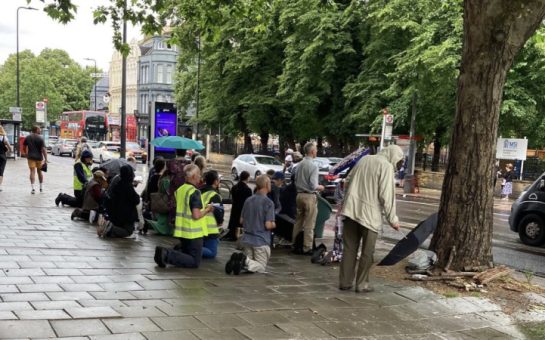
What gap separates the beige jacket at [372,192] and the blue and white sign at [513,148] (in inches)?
800

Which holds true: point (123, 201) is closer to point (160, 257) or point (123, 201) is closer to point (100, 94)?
point (160, 257)

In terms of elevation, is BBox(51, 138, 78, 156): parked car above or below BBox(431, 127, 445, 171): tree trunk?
below

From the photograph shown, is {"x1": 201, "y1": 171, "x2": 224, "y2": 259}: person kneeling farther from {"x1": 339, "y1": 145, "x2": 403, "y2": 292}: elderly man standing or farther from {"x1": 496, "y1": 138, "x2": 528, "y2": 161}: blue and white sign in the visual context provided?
{"x1": 496, "y1": 138, "x2": 528, "y2": 161}: blue and white sign

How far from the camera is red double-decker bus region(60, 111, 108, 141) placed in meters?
58.0

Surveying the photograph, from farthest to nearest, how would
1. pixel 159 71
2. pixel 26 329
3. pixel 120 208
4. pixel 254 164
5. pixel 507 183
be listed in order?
pixel 159 71
pixel 254 164
pixel 507 183
pixel 120 208
pixel 26 329

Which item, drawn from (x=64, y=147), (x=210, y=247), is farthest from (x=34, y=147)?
(x=64, y=147)

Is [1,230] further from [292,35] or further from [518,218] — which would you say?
[292,35]

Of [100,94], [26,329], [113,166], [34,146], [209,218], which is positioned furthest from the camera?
[100,94]

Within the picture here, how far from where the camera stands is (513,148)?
81.8 ft

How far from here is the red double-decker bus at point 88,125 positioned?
5797cm

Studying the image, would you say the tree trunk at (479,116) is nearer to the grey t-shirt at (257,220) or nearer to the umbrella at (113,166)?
the grey t-shirt at (257,220)

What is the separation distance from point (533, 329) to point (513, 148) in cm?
2106

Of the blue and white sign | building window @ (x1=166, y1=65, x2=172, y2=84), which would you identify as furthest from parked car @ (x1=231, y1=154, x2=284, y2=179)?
building window @ (x1=166, y1=65, x2=172, y2=84)

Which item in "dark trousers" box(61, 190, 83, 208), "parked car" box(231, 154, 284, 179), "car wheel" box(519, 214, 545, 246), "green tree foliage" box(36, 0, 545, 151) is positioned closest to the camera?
"car wheel" box(519, 214, 545, 246)
